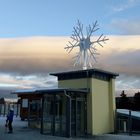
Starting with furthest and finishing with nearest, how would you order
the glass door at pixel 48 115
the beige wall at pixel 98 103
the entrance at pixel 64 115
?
the beige wall at pixel 98 103 < the glass door at pixel 48 115 < the entrance at pixel 64 115

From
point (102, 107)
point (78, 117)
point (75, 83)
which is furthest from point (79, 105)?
point (102, 107)

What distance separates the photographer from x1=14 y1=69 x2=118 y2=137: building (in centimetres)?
2595

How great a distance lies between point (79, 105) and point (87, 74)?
246 centimetres

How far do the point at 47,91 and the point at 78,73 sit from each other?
337 cm

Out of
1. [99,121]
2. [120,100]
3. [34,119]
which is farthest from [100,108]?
[120,100]

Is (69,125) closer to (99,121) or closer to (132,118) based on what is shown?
(99,121)

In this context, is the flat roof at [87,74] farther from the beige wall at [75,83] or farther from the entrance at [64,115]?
the entrance at [64,115]

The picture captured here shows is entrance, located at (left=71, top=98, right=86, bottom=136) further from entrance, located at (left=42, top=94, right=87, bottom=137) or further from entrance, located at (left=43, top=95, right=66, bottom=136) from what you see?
entrance, located at (left=43, top=95, right=66, bottom=136)

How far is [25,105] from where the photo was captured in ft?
131

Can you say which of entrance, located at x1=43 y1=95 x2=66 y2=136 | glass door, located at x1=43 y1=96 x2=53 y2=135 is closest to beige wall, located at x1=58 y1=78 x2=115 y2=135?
entrance, located at x1=43 y1=95 x2=66 y2=136

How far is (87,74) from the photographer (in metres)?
28.2

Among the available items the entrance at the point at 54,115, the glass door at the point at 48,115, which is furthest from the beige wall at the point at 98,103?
the glass door at the point at 48,115

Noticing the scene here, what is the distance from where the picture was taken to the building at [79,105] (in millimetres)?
25953

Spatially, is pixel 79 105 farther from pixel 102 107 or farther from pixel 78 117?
pixel 102 107
